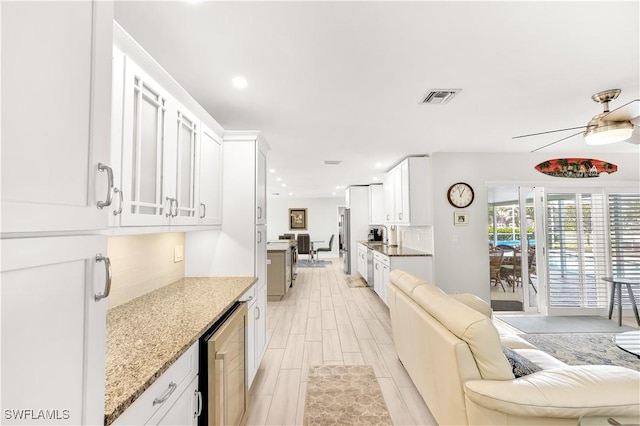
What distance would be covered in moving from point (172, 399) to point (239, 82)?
203 cm

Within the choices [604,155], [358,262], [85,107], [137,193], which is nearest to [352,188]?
[358,262]

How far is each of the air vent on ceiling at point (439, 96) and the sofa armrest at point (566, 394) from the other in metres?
2.04

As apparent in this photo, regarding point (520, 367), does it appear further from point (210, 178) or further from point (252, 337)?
point (210, 178)

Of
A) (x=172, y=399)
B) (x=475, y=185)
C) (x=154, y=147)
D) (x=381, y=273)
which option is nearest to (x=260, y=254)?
(x=154, y=147)

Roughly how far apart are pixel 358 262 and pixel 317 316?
3032mm

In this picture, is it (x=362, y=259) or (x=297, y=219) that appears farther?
(x=297, y=219)

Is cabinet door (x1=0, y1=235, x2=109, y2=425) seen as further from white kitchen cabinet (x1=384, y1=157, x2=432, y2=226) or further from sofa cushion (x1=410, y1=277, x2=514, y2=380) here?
white kitchen cabinet (x1=384, y1=157, x2=432, y2=226)

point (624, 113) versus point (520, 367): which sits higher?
point (624, 113)

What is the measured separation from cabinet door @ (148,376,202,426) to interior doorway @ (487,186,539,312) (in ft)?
14.6

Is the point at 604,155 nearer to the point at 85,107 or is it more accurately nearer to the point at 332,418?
the point at 332,418

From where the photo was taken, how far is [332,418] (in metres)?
2.02

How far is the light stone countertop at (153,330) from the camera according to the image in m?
0.86

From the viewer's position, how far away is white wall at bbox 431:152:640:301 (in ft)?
14.0

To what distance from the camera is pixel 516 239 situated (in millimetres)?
4457
